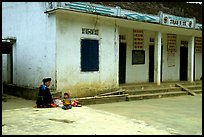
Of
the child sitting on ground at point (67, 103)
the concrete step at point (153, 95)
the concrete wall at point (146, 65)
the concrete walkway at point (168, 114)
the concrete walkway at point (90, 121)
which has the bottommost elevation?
the concrete walkway at point (168, 114)

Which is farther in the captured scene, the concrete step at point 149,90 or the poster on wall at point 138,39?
the poster on wall at point 138,39

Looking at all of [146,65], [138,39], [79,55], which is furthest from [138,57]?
[79,55]

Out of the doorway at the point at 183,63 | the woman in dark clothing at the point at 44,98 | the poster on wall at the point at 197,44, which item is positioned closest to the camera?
the woman in dark clothing at the point at 44,98

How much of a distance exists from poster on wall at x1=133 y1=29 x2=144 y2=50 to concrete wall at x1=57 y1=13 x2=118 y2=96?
2.79 metres

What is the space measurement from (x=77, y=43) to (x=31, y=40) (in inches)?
83.1

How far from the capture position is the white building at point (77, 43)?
1110 cm

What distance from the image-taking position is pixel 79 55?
456 inches

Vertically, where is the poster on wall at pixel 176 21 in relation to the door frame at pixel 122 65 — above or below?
above

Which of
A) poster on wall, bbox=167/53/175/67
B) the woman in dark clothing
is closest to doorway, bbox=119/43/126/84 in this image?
poster on wall, bbox=167/53/175/67

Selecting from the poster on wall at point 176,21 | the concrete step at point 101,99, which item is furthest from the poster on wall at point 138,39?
the concrete step at point 101,99

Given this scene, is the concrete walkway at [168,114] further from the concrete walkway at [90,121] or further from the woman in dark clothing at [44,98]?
the woman in dark clothing at [44,98]

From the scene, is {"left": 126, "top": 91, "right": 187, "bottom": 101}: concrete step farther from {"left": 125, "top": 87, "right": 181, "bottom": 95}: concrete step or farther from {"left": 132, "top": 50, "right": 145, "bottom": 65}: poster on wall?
{"left": 132, "top": 50, "right": 145, "bottom": 65}: poster on wall

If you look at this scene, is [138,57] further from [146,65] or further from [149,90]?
[149,90]

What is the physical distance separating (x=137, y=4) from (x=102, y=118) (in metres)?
9.46
